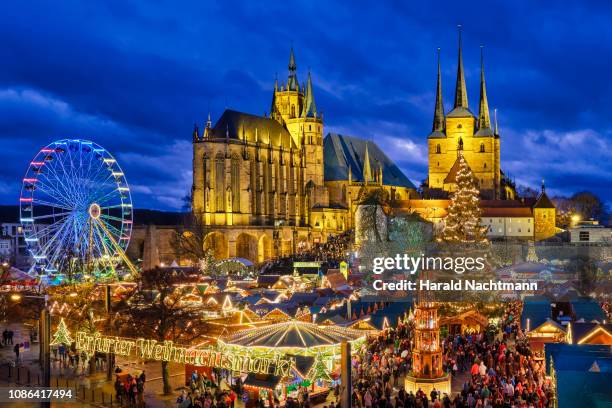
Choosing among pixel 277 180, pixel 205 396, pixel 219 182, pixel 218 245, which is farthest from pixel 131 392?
pixel 277 180

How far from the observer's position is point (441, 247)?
39.5 meters

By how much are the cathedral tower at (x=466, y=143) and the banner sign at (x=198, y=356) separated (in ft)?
258

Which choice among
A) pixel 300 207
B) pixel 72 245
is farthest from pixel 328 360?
pixel 300 207

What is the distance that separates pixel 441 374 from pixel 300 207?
64.6 metres

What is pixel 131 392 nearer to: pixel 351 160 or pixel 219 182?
pixel 219 182

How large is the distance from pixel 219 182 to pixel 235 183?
189cm

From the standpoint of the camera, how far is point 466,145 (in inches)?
3812

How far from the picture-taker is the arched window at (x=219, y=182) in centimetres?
7512

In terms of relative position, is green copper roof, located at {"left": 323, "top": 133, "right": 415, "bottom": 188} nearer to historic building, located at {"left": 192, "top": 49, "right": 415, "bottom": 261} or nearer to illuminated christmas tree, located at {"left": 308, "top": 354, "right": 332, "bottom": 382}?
historic building, located at {"left": 192, "top": 49, "right": 415, "bottom": 261}

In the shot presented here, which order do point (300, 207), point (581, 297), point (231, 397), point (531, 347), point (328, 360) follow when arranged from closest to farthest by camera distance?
point (231, 397), point (328, 360), point (531, 347), point (581, 297), point (300, 207)

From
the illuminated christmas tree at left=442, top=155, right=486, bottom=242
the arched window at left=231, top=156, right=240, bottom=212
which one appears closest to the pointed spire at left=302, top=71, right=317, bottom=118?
the arched window at left=231, top=156, right=240, bottom=212

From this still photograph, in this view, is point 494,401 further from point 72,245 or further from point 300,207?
point 300,207

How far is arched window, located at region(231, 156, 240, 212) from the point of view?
7588 cm

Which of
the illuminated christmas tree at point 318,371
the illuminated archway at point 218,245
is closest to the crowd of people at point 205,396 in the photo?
the illuminated christmas tree at point 318,371
